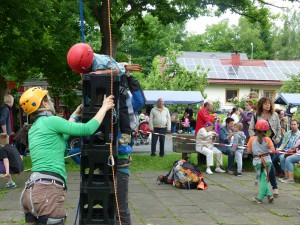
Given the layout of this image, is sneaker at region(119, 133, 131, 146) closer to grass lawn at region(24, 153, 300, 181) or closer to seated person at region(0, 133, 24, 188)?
seated person at region(0, 133, 24, 188)

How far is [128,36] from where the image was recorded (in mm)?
65938

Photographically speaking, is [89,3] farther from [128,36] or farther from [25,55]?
[128,36]

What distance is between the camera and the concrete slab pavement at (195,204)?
23.6 ft

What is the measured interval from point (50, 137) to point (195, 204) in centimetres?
467

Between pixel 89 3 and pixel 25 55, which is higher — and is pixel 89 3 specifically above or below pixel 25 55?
above

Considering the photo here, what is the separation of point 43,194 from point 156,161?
1037 cm

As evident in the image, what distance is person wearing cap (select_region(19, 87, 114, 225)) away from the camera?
4.07m

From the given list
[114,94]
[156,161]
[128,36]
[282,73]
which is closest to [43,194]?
[114,94]

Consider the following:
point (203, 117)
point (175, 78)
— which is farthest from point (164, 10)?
point (175, 78)

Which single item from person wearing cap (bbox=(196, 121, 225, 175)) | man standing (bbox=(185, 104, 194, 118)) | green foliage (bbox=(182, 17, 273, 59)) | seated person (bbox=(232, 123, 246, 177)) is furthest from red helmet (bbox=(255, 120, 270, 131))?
green foliage (bbox=(182, 17, 273, 59))

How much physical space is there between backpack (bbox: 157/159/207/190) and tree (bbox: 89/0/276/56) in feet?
20.7

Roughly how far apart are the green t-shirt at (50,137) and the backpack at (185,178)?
5.87m

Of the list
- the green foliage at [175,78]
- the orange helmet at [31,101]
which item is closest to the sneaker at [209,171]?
the orange helmet at [31,101]

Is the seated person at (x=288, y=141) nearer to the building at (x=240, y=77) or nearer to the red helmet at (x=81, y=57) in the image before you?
the red helmet at (x=81, y=57)
